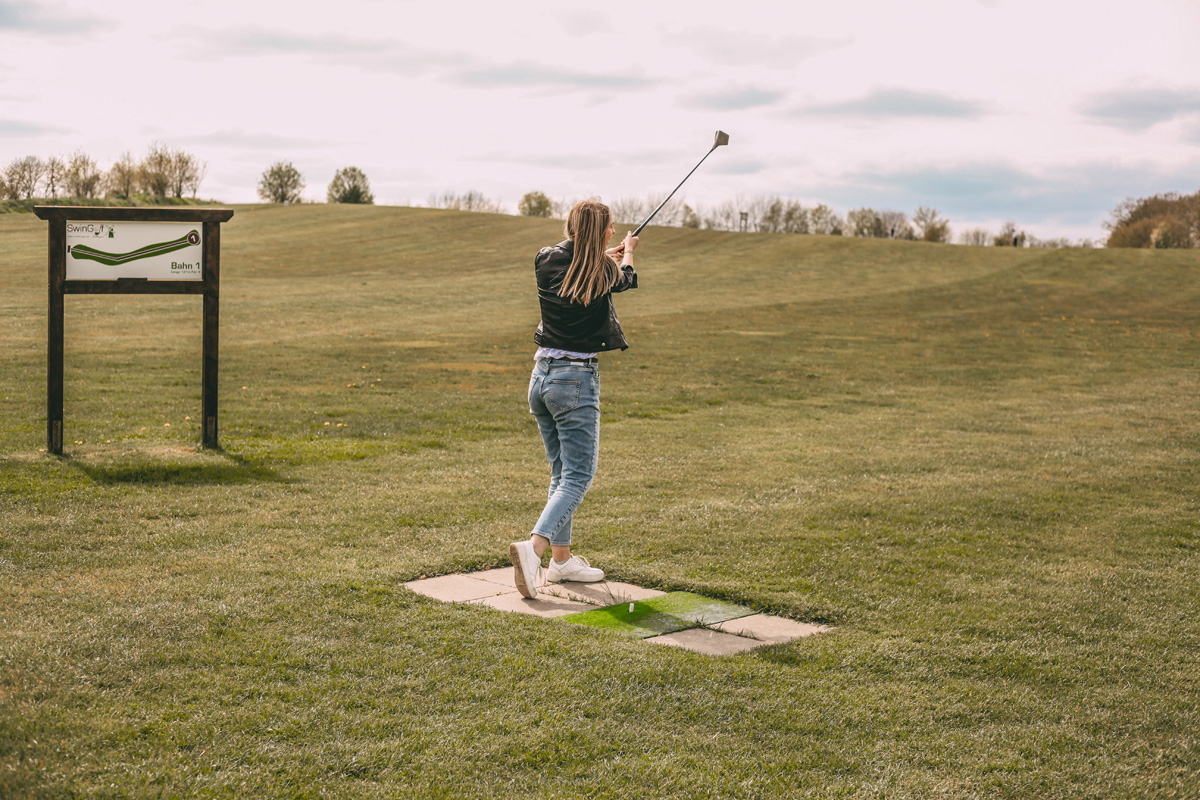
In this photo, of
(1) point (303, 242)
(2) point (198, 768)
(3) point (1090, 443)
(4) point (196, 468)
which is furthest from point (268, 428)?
(1) point (303, 242)

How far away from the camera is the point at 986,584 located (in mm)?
6070

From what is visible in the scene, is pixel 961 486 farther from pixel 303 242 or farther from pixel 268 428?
pixel 303 242

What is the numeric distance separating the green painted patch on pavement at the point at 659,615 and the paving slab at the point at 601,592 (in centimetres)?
8

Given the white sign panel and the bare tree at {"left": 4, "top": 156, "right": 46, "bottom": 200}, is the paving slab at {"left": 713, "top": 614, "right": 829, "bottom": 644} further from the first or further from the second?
the bare tree at {"left": 4, "top": 156, "right": 46, "bottom": 200}

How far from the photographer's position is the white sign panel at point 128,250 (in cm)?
901

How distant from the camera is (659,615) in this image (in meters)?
5.30

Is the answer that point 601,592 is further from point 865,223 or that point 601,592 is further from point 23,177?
point 865,223

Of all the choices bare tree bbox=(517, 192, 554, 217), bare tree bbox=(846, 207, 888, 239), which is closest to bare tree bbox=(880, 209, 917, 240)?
bare tree bbox=(846, 207, 888, 239)

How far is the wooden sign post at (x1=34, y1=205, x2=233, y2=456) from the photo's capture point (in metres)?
8.95

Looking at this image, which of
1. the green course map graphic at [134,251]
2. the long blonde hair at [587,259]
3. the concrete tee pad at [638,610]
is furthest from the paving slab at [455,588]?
the green course map graphic at [134,251]

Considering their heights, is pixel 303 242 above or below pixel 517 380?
above

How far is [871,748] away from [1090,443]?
9.63m

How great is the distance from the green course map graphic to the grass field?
180 centimetres

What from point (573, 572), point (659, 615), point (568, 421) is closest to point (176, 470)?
point (573, 572)
